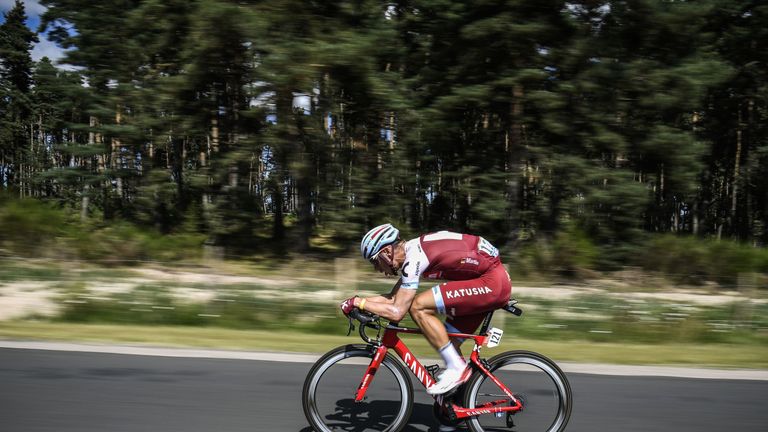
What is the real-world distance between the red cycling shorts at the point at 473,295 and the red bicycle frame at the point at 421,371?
0.66 feet

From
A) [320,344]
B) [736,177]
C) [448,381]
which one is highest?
[736,177]

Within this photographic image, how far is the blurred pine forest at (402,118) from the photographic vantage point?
19.4 m

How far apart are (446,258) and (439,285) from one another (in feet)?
0.65

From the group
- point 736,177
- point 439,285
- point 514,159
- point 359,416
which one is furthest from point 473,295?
point 736,177

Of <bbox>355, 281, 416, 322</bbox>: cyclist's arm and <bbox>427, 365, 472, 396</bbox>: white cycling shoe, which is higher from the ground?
<bbox>355, 281, 416, 322</bbox>: cyclist's arm

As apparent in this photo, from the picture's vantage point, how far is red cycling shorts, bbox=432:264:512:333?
4.67 metres

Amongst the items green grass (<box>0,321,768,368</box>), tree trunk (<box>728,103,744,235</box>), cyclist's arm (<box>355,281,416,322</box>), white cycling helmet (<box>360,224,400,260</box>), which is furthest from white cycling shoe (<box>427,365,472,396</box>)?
tree trunk (<box>728,103,744,235</box>)

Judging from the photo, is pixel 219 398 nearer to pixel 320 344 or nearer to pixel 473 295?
pixel 473 295

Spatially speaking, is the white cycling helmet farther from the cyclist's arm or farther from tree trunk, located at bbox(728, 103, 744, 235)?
tree trunk, located at bbox(728, 103, 744, 235)

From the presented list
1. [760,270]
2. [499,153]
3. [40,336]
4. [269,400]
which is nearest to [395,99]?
[499,153]

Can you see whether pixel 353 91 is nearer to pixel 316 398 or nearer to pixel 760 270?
pixel 760 270

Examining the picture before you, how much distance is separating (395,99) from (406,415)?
16.4 m

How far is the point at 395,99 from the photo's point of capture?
20344 millimetres

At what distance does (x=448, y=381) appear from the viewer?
15.2 feet
